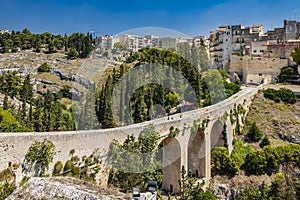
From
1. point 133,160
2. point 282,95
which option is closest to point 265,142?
point 282,95

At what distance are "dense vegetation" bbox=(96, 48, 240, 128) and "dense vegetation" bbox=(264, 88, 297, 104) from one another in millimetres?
2338

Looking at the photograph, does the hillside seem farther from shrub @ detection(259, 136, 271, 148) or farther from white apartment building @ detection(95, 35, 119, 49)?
Answer: white apartment building @ detection(95, 35, 119, 49)

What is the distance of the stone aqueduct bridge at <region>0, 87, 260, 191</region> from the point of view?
7.45 meters

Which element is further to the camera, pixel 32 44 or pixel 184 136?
pixel 32 44

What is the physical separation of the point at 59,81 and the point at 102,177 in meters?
32.5

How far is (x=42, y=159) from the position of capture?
7.67m

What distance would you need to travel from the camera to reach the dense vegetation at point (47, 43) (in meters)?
46.3

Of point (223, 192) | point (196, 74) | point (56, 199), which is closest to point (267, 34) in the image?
point (196, 74)

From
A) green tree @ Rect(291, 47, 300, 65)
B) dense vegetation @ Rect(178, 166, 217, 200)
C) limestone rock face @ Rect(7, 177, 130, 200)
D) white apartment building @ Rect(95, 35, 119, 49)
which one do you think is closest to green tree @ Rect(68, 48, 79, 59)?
white apartment building @ Rect(95, 35, 119, 49)

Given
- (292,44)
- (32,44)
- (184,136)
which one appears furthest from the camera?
(32,44)

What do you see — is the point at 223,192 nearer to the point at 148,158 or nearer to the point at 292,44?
the point at 148,158

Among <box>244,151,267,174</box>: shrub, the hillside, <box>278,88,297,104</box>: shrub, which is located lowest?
<box>244,151,267,174</box>: shrub

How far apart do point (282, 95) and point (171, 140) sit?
1249 cm

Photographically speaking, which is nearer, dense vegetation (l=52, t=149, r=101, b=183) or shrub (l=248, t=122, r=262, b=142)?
dense vegetation (l=52, t=149, r=101, b=183)
